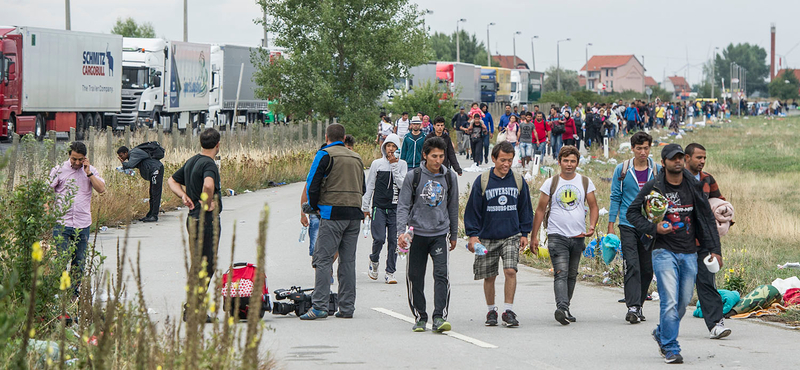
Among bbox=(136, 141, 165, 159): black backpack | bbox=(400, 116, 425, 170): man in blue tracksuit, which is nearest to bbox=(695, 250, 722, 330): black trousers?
bbox=(400, 116, 425, 170): man in blue tracksuit

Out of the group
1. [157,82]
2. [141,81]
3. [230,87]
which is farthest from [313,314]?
[230,87]

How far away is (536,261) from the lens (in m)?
13.2

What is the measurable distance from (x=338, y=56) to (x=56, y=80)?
994 cm

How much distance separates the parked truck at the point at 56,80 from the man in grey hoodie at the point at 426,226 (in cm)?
2494

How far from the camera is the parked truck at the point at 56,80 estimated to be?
32.7m

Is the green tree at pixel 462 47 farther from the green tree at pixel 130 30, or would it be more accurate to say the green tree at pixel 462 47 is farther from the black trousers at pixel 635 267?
the black trousers at pixel 635 267

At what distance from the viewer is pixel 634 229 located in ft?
30.0

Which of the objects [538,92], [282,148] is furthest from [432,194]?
[538,92]

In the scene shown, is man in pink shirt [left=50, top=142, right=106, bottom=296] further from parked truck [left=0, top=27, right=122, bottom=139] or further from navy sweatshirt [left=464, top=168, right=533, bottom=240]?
parked truck [left=0, top=27, right=122, bottom=139]

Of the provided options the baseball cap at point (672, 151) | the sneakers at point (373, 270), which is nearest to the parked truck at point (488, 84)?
the sneakers at point (373, 270)

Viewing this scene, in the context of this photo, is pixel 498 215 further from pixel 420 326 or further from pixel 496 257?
pixel 420 326

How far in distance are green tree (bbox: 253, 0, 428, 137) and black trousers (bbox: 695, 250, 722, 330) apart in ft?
92.1

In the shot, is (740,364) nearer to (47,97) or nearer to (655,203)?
(655,203)

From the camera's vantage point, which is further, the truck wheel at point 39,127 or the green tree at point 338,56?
the green tree at point 338,56
